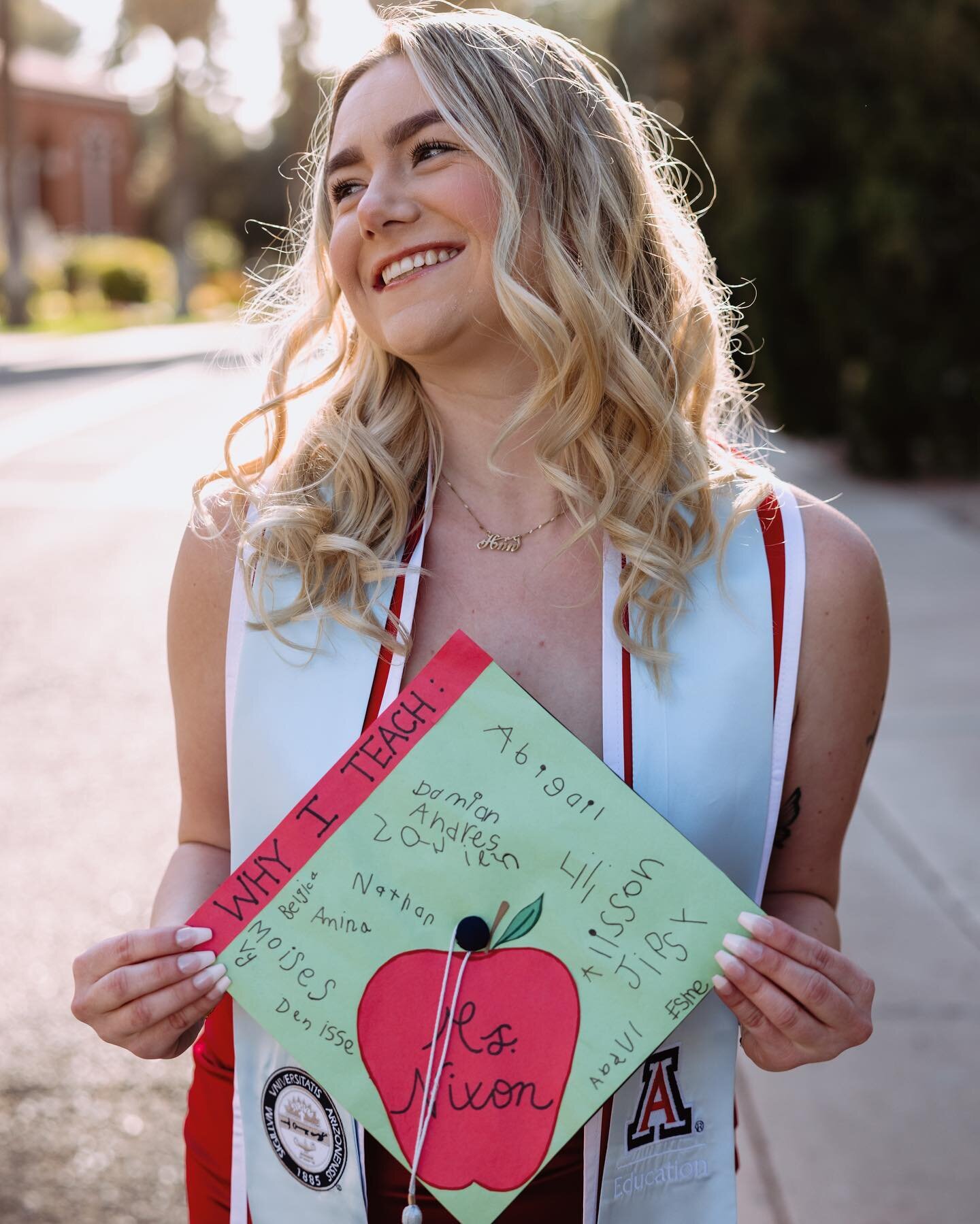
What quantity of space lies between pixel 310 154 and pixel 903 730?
3762 millimetres

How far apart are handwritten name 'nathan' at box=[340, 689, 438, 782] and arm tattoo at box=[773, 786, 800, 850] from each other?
1.59ft

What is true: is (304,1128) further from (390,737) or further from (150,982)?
(390,737)

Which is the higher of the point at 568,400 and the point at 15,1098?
the point at 568,400

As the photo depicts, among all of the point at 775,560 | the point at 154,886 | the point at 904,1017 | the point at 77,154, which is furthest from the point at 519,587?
the point at 77,154

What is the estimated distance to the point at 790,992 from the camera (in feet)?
4.27

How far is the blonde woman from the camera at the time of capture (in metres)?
1.48

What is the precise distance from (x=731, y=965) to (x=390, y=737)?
16.4 inches

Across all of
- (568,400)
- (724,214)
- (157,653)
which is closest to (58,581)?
(157,653)

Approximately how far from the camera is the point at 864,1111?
9.27ft

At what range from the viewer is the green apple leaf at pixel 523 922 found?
4.38 ft

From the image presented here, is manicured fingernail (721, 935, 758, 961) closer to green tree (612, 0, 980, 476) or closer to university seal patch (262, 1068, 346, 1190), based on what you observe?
university seal patch (262, 1068, 346, 1190)

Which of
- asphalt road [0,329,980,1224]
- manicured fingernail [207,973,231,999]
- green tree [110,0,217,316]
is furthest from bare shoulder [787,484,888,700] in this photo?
green tree [110,0,217,316]

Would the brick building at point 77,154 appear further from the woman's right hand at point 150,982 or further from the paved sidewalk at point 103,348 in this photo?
the woman's right hand at point 150,982

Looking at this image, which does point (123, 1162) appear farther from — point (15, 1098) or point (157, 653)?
point (157, 653)
